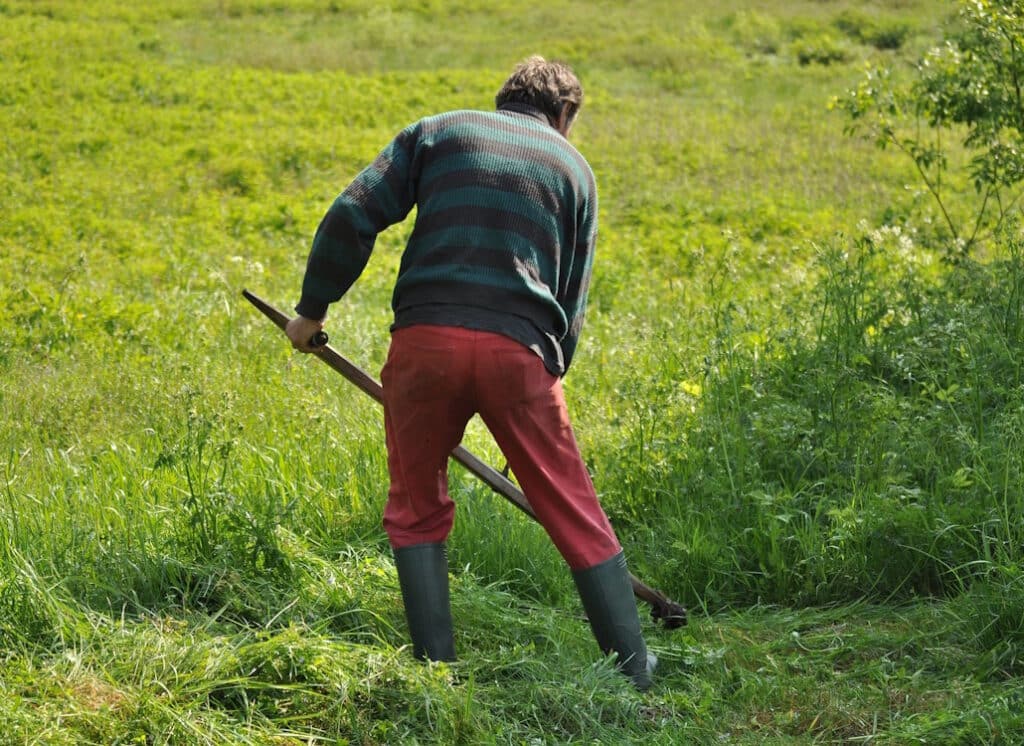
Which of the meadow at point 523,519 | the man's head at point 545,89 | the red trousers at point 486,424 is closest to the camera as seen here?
the meadow at point 523,519

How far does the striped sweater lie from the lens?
3.94 meters

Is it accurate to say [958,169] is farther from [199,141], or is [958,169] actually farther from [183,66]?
[183,66]

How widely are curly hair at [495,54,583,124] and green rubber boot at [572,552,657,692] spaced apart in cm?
150

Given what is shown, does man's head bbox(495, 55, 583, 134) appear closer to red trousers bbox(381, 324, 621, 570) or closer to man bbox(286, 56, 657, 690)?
man bbox(286, 56, 657, 690)

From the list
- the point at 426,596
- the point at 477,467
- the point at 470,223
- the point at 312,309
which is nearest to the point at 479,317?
the point at 470,223

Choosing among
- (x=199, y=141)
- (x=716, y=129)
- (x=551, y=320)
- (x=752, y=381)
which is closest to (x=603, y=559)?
(x=551, y=320)

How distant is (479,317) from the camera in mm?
3916

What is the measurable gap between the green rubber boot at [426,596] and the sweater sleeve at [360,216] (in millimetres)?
869

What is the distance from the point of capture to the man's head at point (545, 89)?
4.19m

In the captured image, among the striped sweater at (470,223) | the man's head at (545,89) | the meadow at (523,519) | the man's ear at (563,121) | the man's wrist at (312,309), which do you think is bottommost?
the meadow at (523,519)

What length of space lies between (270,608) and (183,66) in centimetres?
1719

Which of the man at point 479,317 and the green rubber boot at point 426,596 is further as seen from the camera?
the green rubber boot at point 426,596

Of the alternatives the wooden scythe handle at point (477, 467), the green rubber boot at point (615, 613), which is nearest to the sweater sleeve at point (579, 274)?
the wooden scythe handle at point (477, 467)

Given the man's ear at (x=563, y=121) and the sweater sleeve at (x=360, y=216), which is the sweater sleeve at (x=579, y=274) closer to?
the man's ear at (x=563, y=121)
